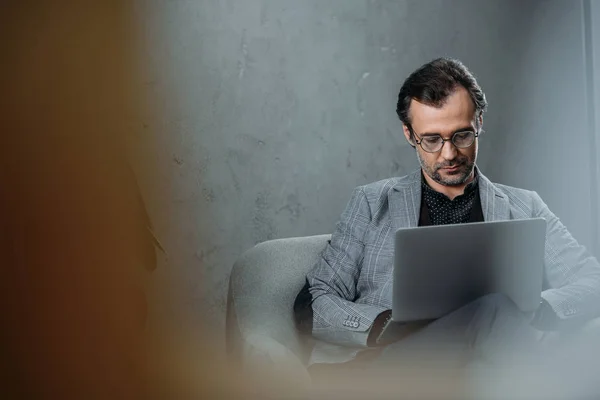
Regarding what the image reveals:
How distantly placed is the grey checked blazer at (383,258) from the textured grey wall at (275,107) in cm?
12

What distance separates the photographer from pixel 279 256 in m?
1.50

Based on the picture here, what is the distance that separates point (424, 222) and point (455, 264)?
353mm

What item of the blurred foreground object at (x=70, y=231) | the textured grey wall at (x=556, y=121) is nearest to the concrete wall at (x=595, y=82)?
the textured grey wall at (x=556, y=121)

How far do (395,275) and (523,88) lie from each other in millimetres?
877

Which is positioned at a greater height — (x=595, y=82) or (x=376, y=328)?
(x=595, y=82)

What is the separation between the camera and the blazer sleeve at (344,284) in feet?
4.62

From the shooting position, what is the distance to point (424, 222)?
158 cm

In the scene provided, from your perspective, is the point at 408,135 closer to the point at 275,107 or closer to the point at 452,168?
the point at 452,168

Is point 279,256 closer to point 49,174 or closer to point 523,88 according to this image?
point 523,88

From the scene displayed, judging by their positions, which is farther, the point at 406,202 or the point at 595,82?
the point at 595,82

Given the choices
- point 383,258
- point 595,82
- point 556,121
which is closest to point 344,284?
point 383,258

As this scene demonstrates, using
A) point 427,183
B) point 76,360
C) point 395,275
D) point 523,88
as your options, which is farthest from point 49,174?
point 523,88

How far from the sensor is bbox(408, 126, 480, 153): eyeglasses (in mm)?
1539

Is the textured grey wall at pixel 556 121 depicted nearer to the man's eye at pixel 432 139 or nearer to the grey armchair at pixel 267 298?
the man's eye at pixel 432 139
